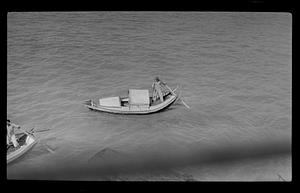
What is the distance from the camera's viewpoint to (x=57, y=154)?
6.07 ft

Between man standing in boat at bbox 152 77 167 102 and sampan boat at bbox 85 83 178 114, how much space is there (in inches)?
0.5

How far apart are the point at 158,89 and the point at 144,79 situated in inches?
3.6

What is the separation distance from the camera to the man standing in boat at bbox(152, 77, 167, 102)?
6.18 feet

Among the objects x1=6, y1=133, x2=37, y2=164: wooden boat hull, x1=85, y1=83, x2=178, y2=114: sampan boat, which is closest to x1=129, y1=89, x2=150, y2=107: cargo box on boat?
x1=85, y1=83, x2=178, y2=114: sampan boat

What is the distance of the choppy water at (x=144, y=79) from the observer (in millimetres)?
1851

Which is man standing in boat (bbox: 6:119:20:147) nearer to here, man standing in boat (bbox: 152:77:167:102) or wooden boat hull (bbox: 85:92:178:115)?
wooden boat hull (bbox: 85:92:178:115)

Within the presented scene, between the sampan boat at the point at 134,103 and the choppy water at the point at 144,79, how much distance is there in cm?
3

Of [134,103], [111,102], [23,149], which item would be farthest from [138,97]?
[23,149]

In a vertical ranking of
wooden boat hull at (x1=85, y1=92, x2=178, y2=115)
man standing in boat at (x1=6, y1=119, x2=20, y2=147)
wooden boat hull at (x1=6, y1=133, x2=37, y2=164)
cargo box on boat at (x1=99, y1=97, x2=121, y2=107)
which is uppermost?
cargo box on boat at (x1=99, y1=97, x2=121, y2=107)

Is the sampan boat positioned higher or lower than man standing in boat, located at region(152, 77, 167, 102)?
lower
